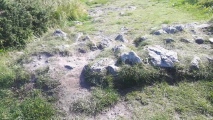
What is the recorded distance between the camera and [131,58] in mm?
5703

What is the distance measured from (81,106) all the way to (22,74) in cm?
159

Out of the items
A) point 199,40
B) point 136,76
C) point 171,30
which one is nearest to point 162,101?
point 136,76

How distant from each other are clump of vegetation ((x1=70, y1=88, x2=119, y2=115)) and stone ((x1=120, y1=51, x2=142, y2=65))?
2.36 ft

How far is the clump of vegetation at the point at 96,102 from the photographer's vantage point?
507 centimetres

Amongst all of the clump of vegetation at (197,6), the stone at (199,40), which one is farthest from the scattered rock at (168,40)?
the clump of vegetation at (197,6)

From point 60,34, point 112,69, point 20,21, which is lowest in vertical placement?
point 112,69

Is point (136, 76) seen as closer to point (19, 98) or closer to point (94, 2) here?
point (19, 98)

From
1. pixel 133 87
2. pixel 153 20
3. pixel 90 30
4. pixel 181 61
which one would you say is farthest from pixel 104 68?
pixel 153 20

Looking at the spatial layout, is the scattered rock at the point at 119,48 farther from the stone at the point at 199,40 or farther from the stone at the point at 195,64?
the stone at the point at 199,40

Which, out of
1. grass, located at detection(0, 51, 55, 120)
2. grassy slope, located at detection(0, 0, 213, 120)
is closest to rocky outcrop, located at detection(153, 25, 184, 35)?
grassy slope, located at detection(0, 0, 213, 120)

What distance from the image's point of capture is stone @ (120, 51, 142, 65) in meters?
5.63

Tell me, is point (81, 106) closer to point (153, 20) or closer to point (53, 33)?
point (53, 33)

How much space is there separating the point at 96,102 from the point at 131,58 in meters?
1.17

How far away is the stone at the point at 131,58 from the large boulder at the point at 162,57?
296mm
